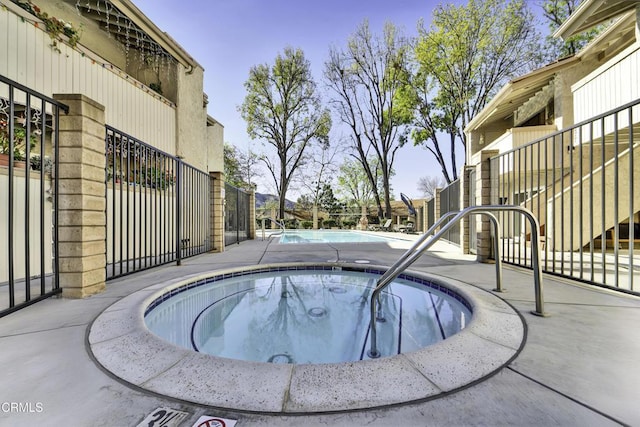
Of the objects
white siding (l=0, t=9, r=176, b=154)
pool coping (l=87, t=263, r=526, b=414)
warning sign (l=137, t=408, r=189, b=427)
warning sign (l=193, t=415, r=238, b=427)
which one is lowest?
warning sign (l=193, t=415, r=238, b=427)

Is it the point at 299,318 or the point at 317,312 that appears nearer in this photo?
the point at 299,318

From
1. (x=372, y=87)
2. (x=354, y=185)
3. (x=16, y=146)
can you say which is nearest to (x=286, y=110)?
(x=372, y=87)

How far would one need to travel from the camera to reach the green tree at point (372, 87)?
15.9 metres

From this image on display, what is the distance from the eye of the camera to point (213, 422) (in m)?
1.01

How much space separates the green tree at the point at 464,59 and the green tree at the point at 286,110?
6.25 metres

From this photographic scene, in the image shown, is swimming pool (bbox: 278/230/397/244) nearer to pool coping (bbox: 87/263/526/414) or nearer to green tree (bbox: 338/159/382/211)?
pool coping (bbox: 87/263/526/414)

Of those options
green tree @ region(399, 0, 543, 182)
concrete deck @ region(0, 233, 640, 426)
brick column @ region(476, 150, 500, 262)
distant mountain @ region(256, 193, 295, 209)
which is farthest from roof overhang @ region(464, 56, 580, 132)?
distant mountain @ region(256, 193, 295, 209)

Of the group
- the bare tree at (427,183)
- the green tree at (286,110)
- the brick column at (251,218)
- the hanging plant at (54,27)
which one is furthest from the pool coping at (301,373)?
the bare tree at (427,183)

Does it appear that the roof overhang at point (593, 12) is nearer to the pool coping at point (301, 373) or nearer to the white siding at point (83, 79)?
the pool coping at point (301, 373)

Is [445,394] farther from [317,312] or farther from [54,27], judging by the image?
[54,27]

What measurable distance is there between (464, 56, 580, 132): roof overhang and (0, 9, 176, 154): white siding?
10.4 meters

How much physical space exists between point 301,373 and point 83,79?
19.3ft

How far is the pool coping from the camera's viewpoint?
43.9 inches

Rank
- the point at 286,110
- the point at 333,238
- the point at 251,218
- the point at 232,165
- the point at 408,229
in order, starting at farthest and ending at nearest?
the point at 232,165, the point at 286,110, the point at 408,229, the point at 333,238, the point at 251,218
